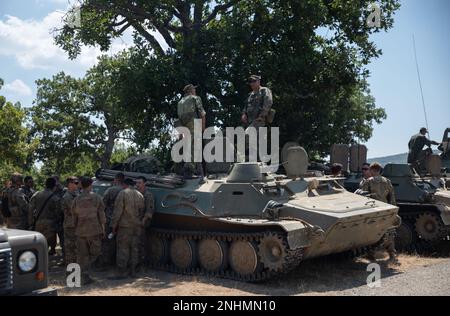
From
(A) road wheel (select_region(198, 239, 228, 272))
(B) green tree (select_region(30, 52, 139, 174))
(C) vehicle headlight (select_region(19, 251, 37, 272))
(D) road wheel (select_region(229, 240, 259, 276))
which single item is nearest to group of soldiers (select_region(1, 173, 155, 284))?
(A) road wheel (select_region(198, 239, 228, 272))

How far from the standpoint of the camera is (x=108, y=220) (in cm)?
1116

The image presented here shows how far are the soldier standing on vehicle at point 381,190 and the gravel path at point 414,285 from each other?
111cm

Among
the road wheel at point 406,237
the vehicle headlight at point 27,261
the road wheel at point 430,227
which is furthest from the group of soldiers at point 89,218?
the road wheel at point 430,227

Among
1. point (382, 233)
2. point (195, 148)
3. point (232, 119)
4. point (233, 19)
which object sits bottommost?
point (382, 233)

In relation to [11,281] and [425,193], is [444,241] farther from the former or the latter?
[11,281]

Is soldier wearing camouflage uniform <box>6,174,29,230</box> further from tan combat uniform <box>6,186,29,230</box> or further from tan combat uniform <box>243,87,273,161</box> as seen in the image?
tan combat uniform <box>243,87,273,161</box>

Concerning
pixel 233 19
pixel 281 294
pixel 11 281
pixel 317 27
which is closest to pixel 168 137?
pixel 233 19

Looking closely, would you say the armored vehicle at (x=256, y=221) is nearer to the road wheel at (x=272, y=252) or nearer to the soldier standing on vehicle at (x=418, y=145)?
the road wheel at (x=272, y=252)

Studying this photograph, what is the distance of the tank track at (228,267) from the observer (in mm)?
8992

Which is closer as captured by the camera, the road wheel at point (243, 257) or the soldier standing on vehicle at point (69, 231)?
the road wheel at point (243, 257)

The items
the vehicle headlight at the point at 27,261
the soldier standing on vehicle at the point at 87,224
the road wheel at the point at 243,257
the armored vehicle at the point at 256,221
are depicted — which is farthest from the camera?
the soldier standing on vehicle at the point at 87,224

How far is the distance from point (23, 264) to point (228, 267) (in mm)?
5204

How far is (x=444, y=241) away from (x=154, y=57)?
10543mm

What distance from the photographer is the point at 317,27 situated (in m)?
18.5
